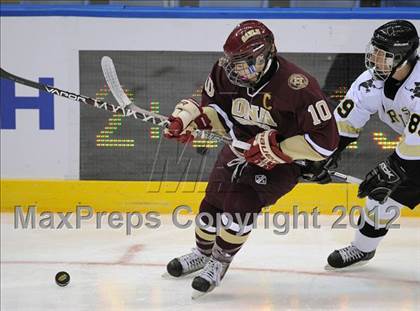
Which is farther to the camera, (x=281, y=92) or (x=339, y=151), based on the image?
(x=339, y=151)

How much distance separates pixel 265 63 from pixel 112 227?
1460mm

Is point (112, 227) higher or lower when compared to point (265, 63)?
lower

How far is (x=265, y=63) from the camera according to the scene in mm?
2545

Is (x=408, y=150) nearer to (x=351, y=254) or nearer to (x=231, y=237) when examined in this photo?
(x=351, y=254)

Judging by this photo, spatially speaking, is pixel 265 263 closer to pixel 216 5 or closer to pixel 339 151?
pixel 339 151

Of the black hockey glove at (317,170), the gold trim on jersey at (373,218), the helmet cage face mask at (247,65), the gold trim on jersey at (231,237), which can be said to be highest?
the helmet cage face mask at (247,65)

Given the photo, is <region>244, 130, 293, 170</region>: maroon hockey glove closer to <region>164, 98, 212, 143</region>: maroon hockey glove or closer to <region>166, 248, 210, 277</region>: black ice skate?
<region>164, 98, 212, 143</region>: maroon hockey glove

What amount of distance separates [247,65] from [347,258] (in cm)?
91

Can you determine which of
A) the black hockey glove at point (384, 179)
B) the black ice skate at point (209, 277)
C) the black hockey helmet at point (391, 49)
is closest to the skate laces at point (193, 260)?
the black ice skate at point (209, 277)

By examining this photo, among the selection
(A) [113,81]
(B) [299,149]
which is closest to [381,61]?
(B) [299,149]

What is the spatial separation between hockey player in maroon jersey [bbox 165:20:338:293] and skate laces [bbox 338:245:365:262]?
44cm

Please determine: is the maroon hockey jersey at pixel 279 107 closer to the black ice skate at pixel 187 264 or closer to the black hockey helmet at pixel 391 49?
the black hockey helmet at pixel 391 49

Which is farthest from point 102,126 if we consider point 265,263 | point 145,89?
point 265,263

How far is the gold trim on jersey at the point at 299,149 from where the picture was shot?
2.54 metres
